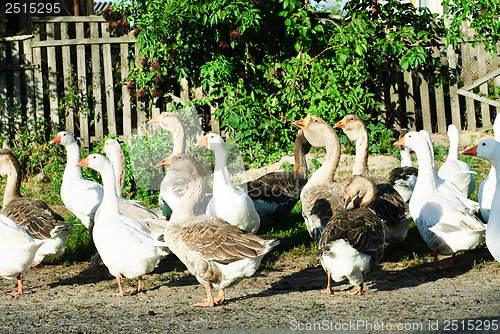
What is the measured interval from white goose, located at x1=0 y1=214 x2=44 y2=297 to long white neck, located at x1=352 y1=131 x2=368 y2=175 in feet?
13.3

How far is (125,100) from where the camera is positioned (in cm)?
1152

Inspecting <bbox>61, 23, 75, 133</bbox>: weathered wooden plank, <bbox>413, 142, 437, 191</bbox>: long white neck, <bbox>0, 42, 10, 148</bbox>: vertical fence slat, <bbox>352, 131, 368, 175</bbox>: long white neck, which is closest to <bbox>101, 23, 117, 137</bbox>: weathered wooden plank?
<bbox>61, 23, 75, 133</bbox>: weathered wooden plank

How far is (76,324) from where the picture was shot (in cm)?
440

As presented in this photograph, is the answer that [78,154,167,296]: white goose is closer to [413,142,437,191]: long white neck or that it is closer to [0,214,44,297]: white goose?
[0,214,44,297]: white goose

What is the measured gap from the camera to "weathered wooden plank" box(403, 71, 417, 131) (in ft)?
39.7

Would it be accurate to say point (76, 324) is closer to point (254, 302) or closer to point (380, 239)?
point (254, 302)

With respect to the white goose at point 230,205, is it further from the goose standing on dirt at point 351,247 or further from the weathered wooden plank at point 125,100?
the weathered wooden plank at point 125,100

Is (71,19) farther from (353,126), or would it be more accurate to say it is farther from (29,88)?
(353,126)

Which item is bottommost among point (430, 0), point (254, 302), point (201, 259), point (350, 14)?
point (254, 302)

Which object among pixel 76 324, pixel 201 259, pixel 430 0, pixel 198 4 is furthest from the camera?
pixel 430 0

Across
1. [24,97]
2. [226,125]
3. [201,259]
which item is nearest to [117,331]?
[201,259]

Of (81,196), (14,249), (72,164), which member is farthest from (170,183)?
(14,249)

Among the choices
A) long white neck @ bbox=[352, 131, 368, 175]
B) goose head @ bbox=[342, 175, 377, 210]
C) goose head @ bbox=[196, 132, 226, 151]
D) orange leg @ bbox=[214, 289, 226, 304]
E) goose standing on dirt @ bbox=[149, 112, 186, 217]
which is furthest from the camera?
long white neck @ bbox=[352, 131, 368, 175]

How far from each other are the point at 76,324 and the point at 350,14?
30.8 feet
